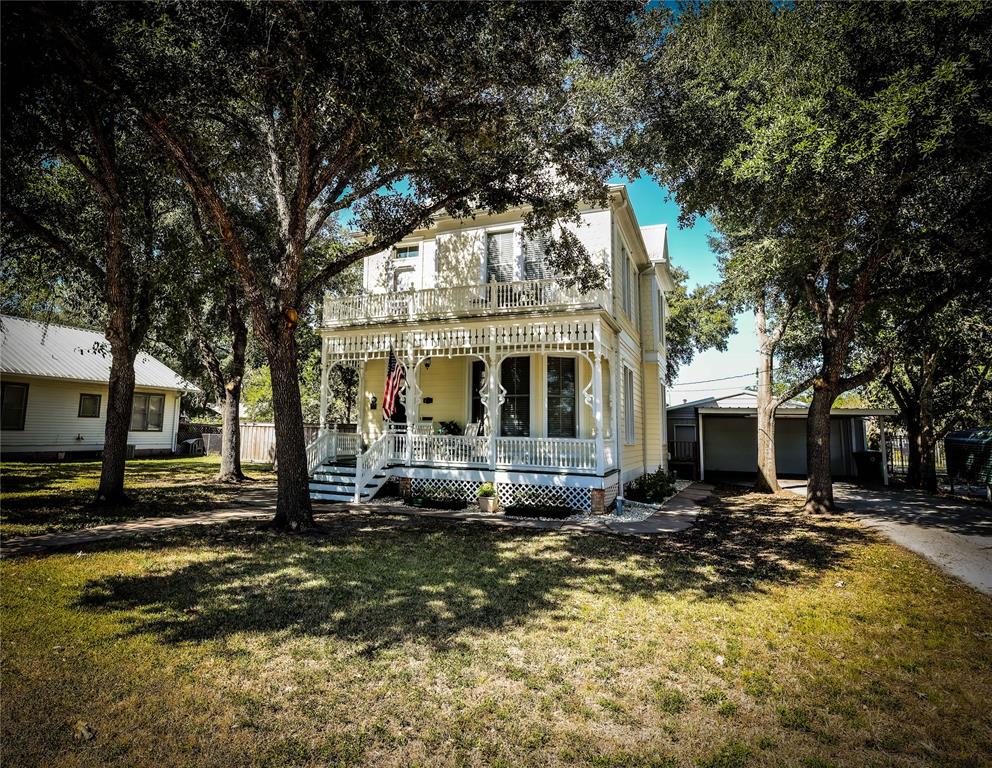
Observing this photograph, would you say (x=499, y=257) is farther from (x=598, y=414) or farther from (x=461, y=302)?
(x=598, y=414)

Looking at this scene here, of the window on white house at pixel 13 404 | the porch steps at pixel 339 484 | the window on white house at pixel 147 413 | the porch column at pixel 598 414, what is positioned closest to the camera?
the porch column at pixel 598 414

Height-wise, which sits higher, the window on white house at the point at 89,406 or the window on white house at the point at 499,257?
the window on white house at the point at 499,257

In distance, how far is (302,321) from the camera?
1925 cm

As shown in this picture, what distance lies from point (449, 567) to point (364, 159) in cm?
695

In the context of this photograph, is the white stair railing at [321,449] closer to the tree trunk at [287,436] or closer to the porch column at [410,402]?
the porch column at [410,402]

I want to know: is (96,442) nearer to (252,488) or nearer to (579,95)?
(252,488)

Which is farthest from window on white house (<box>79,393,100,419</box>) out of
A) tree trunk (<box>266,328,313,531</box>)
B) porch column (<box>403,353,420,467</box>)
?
tree trunk (<box>266,328,313,531</box>)

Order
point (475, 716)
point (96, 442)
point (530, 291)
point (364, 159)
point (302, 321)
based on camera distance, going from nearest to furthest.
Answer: point (475, 716) → point (364, 159) → point (530, 291) → point (302, 321) → point (96, 442)

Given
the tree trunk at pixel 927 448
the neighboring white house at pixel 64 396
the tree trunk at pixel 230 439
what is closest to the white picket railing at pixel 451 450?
the tree trunk at pixel 230 439

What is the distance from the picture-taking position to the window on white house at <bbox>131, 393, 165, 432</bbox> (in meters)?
23.9

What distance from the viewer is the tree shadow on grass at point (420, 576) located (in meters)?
4.73

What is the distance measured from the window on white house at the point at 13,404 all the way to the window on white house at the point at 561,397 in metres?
21.4

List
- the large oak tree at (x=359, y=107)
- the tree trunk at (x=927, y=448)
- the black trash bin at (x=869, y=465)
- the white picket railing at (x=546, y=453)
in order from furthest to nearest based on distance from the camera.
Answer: the black trash bin at (x=869, y=465)
the tree trunk at (x=927, y=448)
the white picket railing at (x=546, y=453)
the large oak tree at (x=359, y=107)

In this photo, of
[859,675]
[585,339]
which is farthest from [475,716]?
[585,339]
